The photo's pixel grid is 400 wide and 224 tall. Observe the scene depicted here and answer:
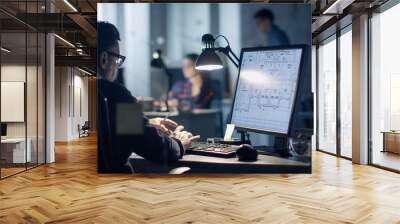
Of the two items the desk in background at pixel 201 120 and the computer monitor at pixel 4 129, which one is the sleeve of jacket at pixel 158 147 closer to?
the desk in background at pixel 201 120

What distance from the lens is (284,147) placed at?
574 cm

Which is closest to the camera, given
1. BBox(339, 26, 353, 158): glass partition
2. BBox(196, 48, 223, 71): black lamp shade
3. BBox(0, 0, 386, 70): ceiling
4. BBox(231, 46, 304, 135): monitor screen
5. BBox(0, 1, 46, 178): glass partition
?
BBox(231, 46, 304, 135): monitor screen

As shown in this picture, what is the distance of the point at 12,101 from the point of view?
6906 mm

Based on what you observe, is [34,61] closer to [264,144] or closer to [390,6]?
[264,144]

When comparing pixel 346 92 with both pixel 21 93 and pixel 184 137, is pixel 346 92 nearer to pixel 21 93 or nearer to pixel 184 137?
pixel 184 137

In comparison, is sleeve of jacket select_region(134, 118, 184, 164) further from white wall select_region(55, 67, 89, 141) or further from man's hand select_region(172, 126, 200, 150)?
white wall select_region(55, 67, 89, 141)

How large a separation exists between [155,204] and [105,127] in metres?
2.13

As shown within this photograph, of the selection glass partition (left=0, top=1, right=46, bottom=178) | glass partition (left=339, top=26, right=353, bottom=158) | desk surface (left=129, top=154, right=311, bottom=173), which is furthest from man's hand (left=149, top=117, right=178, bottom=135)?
glass partition (left=339, top=26, right=353, bottom=158)

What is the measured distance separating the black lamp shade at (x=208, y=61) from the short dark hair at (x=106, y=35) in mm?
1387

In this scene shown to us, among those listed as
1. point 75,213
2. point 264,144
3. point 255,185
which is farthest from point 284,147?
point 75,213

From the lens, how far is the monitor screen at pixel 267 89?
5578mm

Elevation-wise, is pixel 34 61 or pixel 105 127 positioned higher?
pixel 34 61

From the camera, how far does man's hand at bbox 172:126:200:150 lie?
232 inches

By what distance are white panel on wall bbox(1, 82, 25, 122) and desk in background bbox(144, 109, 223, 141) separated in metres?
2.76
